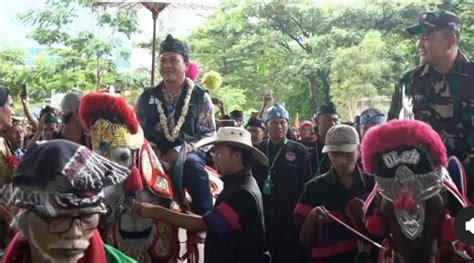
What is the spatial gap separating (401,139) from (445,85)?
1141 mm

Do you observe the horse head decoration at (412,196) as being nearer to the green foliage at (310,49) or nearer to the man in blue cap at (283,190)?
the man in blue cap at (283,190)

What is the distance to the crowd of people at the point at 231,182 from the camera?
9.16 feet

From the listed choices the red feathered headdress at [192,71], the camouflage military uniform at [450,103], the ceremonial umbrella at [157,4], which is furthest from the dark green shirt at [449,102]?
the ceremonial umbrella at [157,4]

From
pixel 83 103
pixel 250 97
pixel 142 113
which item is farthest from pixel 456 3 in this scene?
pixel 83 103

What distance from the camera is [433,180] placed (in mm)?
3777

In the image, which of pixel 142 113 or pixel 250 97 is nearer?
pixel 142 113

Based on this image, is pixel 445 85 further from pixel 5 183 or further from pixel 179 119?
pixel 5 183

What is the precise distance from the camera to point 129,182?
4711 millimetres

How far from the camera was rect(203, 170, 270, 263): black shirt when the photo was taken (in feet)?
15.9

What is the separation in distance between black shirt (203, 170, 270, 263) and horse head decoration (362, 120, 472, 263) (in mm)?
1133

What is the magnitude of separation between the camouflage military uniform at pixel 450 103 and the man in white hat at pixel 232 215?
1286 millimetres

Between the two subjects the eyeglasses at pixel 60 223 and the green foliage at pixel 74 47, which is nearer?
the eyeglasses at pixel 60 223

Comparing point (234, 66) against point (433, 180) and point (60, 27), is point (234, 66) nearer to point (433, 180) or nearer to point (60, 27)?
point (60, 27)

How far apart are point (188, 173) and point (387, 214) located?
207cm
